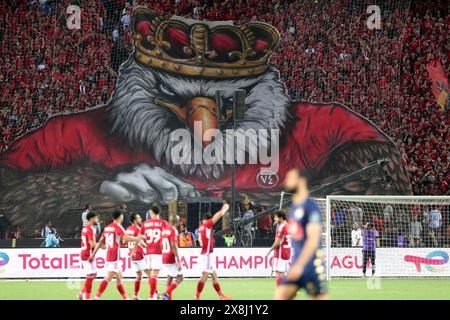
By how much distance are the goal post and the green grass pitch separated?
1061 mm

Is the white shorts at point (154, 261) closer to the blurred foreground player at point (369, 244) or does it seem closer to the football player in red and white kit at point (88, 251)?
the football player in red and white kit at point (88, 251)

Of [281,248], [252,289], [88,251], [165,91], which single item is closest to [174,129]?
[165,91]

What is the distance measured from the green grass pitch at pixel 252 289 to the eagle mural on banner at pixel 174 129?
10304mm

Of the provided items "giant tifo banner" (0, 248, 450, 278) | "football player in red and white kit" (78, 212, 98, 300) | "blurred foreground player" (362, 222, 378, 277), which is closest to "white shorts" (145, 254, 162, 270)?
"football player in red and white kit" (78, 212, 98, 300)

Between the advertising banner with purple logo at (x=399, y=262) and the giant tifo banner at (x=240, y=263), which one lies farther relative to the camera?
the advertising banner with purple logo at (x=399, y=262)

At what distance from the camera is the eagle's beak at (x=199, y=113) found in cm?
3875

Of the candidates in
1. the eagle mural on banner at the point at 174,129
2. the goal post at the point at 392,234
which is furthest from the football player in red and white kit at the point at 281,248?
the eagle mural on banner at the point at 174,129

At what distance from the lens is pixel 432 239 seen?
102ft

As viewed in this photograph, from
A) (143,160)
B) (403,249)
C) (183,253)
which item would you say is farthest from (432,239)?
(143,160)

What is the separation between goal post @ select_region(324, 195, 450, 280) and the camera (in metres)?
28.6

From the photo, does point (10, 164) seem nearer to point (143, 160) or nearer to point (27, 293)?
point (143, 160)

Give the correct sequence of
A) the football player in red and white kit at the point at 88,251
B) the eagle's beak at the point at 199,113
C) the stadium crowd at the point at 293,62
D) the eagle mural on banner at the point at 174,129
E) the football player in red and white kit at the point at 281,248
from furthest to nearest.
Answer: the eagle's beak at the point at 199,113 → the stadium crowd at the point at 293,62 → the eagle mural on banner at the point at 174,129 → the football player in red and white kit at the point at 281,248 → the football player in red and white kit at the point at 88,251

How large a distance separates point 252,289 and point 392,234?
1020cm

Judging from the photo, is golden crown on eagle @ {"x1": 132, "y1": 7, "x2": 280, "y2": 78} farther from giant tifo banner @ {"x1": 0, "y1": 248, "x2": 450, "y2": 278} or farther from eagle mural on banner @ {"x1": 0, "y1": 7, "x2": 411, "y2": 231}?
giant tifo banner @ {"x1": 0, "y1": 248, "x2": 450, "y2": 278}
